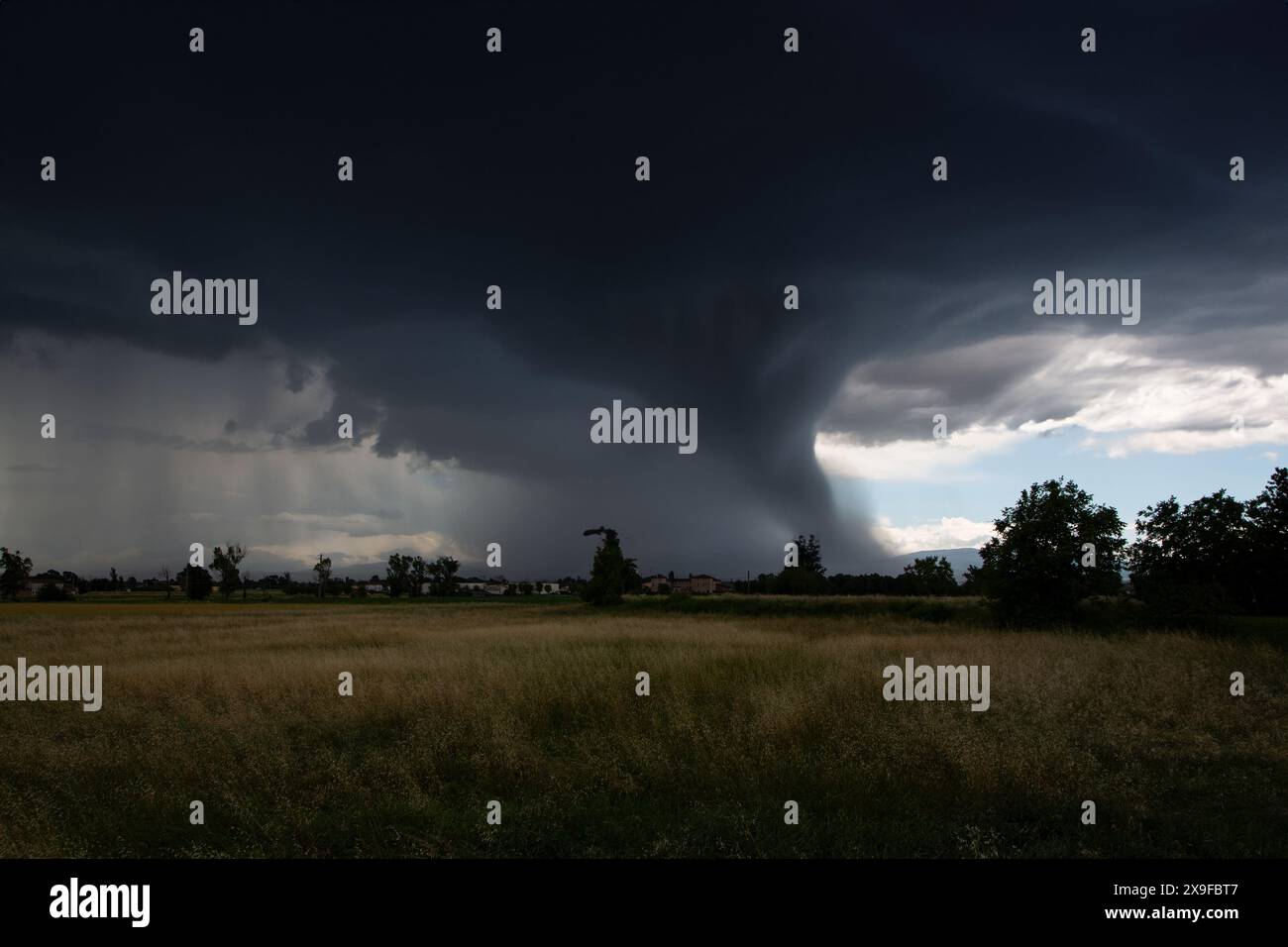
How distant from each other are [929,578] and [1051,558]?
76.0 metres

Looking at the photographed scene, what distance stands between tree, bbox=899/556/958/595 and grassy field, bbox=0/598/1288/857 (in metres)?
76.0

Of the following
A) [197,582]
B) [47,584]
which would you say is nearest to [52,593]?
[47,584]

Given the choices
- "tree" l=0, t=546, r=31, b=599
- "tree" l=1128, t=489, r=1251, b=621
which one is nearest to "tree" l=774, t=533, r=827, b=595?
"tree" l=1128, t=489, r=1251, b=621

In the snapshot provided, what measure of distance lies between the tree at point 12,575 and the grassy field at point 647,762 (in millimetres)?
28475

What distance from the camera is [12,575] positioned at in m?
38.2

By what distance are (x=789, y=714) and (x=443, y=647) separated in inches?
521

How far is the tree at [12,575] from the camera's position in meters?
34.1

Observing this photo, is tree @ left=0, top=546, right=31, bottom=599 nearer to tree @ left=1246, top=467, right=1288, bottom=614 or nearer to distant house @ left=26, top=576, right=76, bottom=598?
distant house @ left=26, top=576, right=76, bottom=598

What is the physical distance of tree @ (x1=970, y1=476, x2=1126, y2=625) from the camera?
28.6 metres

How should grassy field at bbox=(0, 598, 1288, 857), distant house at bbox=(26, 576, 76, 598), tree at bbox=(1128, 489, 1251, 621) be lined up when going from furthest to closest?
distant house at bbox=(26, 576, 76, 598) < tree at bbox=(1128, 489, 1251, 621) < grassy field at bbox=(0, 598, 1288, 857)

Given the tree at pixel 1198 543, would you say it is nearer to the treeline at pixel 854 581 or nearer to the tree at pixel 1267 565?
the tree at pixel 1267 565

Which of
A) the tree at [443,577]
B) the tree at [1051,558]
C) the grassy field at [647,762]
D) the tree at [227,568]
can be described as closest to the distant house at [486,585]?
the tree at [443,577]
